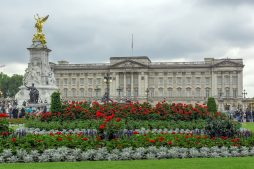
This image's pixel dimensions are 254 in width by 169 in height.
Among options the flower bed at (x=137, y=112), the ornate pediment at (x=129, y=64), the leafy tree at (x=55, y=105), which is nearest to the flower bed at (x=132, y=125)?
the flower bed at (x=137, y=112)

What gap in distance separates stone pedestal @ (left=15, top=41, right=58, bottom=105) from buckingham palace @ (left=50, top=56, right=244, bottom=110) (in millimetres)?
51995

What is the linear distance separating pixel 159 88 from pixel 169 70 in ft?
16.5

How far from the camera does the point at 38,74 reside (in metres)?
51.8

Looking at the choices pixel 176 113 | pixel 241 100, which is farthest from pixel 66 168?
pixel 241 100

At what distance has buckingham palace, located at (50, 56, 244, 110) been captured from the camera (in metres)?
104

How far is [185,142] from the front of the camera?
49.4ft

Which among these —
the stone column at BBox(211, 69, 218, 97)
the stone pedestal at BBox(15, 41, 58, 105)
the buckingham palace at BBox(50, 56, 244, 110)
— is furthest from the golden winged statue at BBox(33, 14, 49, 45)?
the stone column at BBox(211, 69, 218, 97)

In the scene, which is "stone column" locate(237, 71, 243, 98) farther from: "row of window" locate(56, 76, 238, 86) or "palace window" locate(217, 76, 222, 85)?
"palace window" locate(217, 76, 222, 85)

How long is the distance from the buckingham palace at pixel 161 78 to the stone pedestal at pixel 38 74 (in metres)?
52.0

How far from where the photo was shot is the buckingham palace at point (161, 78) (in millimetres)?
103562

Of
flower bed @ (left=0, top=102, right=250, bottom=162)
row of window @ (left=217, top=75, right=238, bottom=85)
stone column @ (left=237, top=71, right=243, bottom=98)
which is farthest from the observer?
row of window @ (left=217, top=75, right=238, bottom=85)

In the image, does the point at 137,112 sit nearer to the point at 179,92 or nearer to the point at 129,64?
the point at 129,64

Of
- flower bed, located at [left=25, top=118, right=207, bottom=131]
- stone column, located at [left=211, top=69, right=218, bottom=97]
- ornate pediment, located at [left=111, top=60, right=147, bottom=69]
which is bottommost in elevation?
flower bed, located at [left=25, top=118, right=207, bottom=131]

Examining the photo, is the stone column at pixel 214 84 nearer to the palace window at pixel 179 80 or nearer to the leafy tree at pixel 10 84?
the palace window at pixel 179 80
